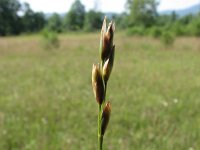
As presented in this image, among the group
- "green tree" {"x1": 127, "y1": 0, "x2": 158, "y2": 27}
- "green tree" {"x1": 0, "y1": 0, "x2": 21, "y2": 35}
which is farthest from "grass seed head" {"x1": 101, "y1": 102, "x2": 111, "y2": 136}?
"green tree" {"x1": 127, "y1": 0, "x2": 158, "y2": 27}

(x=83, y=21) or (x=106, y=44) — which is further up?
(x=106, y=44)

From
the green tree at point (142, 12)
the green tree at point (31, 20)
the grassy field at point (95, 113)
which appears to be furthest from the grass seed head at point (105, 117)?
the green tree at point (142, 12)

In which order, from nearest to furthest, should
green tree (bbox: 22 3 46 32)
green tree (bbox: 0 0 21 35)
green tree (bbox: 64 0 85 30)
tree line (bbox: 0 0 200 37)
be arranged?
tree line (bbox: 0 0 200 37)
green tree (bbox: 64 0 85 30)
green tree (bbox: 0 0 21 35)
green tree (bbox: 22 3 46 32)

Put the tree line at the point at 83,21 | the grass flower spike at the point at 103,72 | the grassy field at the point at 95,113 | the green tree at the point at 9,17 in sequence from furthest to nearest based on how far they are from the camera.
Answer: the green tree at the point at 9,17 < the tree line at the point at 83,21 < the grassy field at the point at 95,113 < the grass flower spike at the point at 103,72

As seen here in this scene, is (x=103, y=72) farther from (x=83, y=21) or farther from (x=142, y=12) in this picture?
(x=142, y=12)

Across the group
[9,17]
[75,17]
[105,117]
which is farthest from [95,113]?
[9,17]

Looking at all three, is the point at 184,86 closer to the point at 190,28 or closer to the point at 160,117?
the point at 160,117

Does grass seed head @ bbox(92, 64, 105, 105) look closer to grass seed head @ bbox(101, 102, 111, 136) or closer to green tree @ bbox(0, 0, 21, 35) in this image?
grass seed head @ bbox(101, 102, 111, 136)

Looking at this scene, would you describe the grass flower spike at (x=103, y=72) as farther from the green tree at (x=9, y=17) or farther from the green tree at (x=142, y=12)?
the green tree at (x=142, y=12)
